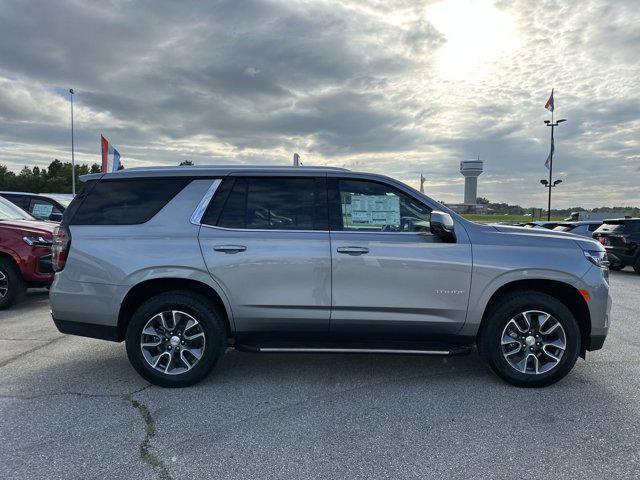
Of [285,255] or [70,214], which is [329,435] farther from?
[70,214]

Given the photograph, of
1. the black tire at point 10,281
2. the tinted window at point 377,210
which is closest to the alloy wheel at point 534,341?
the tinted window at point 377,210

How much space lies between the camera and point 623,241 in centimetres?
1224

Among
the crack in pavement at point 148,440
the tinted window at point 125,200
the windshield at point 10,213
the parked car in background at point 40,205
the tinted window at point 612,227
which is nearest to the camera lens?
the crack in pavement at point 148,440

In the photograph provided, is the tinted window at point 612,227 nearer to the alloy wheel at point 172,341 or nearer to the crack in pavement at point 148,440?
the alloy wheel at point 172,341

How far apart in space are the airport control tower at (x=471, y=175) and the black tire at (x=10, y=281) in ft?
293

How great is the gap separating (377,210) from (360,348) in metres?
1.22

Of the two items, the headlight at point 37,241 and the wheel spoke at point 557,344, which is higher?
the headlight at point 37,241

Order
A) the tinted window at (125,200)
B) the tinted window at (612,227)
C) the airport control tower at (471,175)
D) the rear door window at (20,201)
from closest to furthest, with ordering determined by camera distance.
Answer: the tinted window at (125,200) < the rear door window at (20,201) < the tinted window at (612,227) < the airport control tower at (471,175)

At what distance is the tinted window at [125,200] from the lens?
158 inches

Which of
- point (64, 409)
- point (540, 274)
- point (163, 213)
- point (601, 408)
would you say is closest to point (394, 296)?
point (540, 274)

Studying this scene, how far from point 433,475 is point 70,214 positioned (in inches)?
142

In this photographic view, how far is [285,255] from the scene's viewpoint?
152 inches

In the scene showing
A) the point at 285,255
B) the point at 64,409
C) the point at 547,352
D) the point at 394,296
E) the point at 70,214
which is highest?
the point at 70,214

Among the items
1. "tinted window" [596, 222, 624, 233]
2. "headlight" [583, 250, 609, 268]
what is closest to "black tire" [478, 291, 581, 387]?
"headlight" [583, 250, 609, 268]
